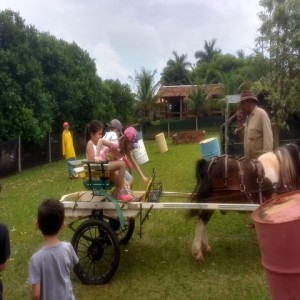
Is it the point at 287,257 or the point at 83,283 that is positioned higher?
the point at 287,257

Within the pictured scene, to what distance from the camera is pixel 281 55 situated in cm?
1694

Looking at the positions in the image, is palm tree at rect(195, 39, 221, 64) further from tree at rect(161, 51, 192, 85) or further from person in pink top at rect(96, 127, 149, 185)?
person in pink top at rect(96, 127, 149, 185)

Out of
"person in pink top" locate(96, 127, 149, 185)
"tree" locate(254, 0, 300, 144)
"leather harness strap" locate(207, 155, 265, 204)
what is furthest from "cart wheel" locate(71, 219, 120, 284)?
"tree" locate(254, 0, 300, 144)

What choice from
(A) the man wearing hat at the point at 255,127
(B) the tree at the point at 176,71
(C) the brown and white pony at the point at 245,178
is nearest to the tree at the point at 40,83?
(A) the man wearing hat at the point at 255,127

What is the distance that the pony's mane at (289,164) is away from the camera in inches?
235

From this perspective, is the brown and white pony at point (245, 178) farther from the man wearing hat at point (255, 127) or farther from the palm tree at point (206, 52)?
the palm tree at point (206, 52)

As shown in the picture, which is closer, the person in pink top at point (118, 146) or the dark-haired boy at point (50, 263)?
the dark-haired boy at point (50, 263)

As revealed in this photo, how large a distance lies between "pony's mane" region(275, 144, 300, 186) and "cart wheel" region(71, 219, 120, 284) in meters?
2.24

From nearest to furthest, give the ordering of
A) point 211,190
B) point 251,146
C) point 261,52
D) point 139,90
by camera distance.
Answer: point 211,190
point 251,146
point 261,52
point 139,90

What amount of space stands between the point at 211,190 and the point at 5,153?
49.0 ft

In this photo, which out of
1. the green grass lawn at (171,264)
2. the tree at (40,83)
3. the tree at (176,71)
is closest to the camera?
the green grass lawn at (171,264)

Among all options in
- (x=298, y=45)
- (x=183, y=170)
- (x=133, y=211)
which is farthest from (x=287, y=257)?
(x=298, y=45)

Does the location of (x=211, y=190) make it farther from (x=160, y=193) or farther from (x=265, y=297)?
(x=265, y=297)

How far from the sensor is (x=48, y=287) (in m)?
3.31
